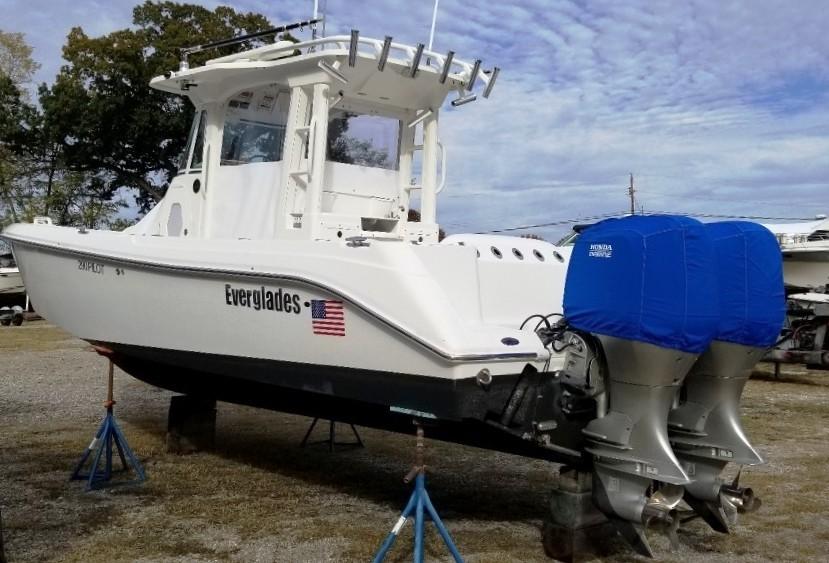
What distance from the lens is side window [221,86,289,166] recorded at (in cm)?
582

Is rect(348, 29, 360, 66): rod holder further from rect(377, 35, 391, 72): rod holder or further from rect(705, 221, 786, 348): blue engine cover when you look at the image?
rect(705, 221, 786, 348): blue engine cover

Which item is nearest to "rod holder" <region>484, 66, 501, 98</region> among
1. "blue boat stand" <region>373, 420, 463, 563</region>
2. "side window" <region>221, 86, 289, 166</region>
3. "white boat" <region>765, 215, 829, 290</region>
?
"side window" <region>221, 86, 289, 166</region>

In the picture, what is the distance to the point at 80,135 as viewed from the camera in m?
25.0

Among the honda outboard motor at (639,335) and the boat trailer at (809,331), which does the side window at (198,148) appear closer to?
the honda outboard motor at (639,335)

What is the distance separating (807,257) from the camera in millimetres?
15914

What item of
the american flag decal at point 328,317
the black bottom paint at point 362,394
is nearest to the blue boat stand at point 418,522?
the black bottom paint at point 362,394

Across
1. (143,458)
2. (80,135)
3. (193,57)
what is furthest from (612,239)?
(80,135)

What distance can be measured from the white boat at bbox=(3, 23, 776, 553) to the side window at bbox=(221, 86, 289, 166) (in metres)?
0.02

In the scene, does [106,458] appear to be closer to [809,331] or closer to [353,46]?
[353,46]

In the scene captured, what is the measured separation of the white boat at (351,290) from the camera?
4.04 m

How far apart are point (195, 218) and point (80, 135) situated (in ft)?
69.3

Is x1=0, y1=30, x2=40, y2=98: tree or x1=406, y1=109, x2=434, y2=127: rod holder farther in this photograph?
x1=0, y1=30, x2=40, y2=98: tree

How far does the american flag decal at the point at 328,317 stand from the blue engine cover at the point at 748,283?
1.97m

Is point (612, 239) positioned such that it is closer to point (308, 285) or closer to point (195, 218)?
point (308, 285)
